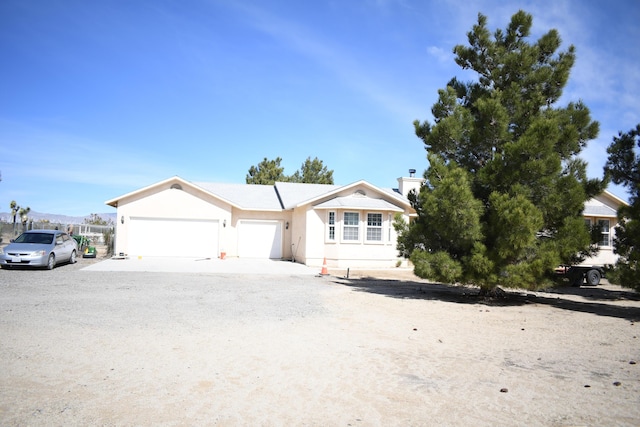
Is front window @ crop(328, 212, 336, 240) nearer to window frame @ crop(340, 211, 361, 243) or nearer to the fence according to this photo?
window frame @ crop(340, 211, 361, 243)

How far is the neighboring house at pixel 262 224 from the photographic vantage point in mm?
23016

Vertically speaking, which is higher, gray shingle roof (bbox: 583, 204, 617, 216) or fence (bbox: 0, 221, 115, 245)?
gray shingle roof (bbox: 583, 204, 617, 216)

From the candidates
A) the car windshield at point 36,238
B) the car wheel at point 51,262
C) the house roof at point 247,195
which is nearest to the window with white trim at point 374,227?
the house roof at point 247,195

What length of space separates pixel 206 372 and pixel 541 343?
5.49 metres

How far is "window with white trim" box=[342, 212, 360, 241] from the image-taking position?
23.0 metres

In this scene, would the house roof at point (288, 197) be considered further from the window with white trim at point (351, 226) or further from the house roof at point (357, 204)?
the window with white trim at point (351, 226)

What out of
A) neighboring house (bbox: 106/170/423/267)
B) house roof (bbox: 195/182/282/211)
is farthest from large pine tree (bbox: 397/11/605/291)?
house roof (bbox: 195/182/282/211)

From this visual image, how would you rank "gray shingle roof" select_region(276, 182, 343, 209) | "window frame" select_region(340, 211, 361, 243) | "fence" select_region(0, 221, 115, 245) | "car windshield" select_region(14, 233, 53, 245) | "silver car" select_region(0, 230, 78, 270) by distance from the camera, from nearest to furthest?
"silver car" select_region(0, 230, 78, 270) < "car windshield" select_region(14, 233, 53, 245) < "window frame" select_region(340, 211, 361, 243) < "gray shingle roof" select_region(276, 182, 343, 209) < "fence" select_region(0, 221, 115, 245)

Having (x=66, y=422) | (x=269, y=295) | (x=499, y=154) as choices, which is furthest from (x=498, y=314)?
(x=66, y=422)

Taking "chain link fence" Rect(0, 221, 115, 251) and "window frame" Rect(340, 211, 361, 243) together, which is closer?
"window frame" Rect(340, 211, 361, 243)

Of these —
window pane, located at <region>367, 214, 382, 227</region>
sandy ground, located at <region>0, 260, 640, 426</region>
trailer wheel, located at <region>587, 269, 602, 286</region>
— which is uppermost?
window pane, located at <region>367, 214, 382, 227</region>

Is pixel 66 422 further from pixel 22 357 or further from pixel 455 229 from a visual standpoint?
pixel 455 229

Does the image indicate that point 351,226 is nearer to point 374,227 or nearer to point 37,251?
point 374,227

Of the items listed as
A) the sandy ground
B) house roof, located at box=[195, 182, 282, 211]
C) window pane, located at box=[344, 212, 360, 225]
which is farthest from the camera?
house roof, located at box=[195, 182, 282, 211]
